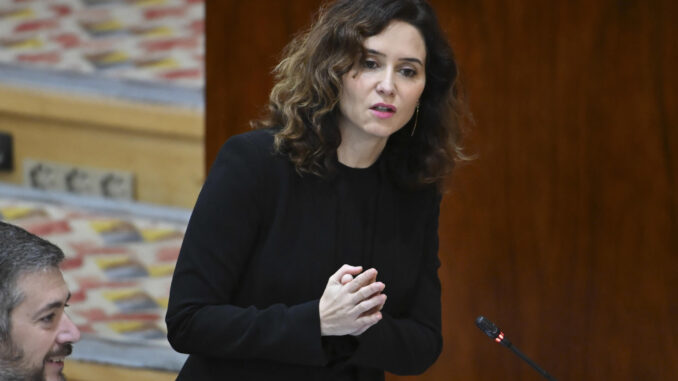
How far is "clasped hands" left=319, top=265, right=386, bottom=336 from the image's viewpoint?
3.51ft

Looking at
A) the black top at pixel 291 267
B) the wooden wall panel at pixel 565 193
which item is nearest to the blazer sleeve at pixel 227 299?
the black top at pixel 291 267

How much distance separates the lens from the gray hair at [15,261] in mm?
1062

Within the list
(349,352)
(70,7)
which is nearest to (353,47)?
(349,352)

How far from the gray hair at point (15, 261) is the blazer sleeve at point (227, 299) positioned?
5.2 inches

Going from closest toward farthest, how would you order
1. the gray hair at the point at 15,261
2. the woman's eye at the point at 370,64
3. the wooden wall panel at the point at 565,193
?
the gray hair at the point at 15,261 → the woman's eye at the point at 370,64 → the wooden wall panel at the point at 565,193

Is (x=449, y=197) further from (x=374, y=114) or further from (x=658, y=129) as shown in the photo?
(x=374, y=114)

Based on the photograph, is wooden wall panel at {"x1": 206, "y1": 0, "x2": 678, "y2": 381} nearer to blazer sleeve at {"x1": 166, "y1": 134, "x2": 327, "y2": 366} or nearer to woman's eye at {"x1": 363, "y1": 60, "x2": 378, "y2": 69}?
woman's eye at {"x1": 363, "y1": 60, "x2": 378, "y2": 69}

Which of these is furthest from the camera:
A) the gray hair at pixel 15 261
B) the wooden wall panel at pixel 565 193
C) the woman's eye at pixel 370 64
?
the wooden wall panel at pixel 565 193

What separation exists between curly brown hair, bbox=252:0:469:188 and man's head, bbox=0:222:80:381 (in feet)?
0.87

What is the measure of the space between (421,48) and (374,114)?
9 centimetres

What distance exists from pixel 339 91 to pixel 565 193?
47 cm

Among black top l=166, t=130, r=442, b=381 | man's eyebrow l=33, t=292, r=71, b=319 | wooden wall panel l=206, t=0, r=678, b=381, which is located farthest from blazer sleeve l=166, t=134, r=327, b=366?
wooden wall panel l=206, t=0, r=678, b=381

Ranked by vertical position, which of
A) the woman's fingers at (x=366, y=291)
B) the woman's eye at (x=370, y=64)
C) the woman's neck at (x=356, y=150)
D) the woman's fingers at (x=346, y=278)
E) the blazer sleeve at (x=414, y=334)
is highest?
the woman's eye at (x=370, y=64)

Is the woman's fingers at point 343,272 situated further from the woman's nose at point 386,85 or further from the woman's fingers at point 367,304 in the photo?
the woman's nose at point 386,85
